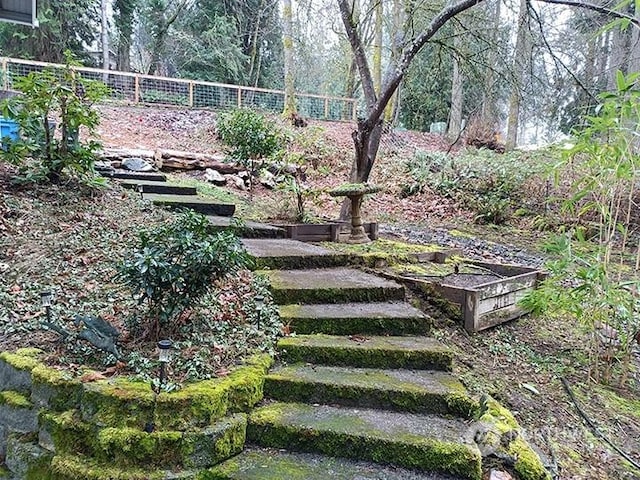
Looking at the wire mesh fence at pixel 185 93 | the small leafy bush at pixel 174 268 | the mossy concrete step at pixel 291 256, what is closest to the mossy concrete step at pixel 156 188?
the mossy concrete step at pixel 291 256

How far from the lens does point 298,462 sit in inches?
77.5

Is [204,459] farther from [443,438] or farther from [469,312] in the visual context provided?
[469,312]

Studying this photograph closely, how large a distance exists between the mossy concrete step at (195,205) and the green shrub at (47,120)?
64cm

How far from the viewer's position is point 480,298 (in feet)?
10.9

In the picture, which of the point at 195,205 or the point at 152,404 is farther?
the point at 195,205

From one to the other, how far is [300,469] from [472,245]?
4.67 metres

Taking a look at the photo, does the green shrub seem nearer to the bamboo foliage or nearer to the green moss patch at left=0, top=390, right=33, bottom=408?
the green moss patch at left=0, top=390, right=33, bottom=408

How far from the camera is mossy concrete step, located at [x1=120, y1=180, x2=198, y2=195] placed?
501cm

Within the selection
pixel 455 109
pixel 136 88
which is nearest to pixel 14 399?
pixel 136 88

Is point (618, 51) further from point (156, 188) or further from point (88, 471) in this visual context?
point (88, 471)

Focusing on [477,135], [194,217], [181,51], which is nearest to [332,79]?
[181,51]

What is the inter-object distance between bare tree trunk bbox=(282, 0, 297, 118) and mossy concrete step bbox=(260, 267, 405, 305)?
7.78 meters

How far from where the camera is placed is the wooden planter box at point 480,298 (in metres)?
3.32

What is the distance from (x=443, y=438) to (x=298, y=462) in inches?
25.5
